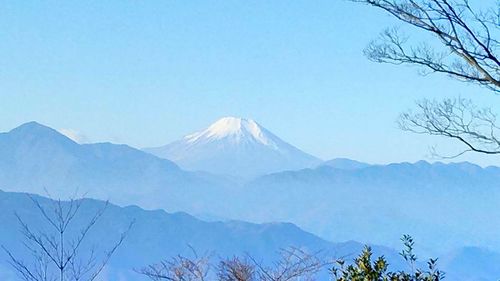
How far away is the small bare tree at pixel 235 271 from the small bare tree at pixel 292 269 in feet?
0.26

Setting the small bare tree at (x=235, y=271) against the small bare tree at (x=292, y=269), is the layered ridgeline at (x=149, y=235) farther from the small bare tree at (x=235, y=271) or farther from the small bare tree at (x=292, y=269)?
the small bare tree at (x=292, y=269)

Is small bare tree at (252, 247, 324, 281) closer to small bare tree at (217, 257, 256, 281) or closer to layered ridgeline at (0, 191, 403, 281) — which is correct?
small bare tree at (217, 257, 256, 281)

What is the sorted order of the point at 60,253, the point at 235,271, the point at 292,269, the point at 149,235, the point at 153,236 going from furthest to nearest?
the point at 153,236
the point at 149,235
the point at 60,253
the point at 292,269
the point at 235,271

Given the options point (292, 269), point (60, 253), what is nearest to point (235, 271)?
point (292, 269)

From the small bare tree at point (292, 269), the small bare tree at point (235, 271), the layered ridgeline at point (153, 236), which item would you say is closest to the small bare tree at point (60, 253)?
the small bare tree at point (235, 271)

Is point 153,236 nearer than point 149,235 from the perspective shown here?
No

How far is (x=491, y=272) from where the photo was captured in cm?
16062

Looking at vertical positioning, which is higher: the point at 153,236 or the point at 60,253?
the point at 60,253

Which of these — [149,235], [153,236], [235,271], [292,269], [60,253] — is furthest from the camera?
[153,236]

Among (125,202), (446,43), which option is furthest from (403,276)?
(125,202)

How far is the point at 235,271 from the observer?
21.3 feet

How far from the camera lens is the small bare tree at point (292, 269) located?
6.44 metres

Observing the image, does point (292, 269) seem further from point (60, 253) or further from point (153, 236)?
point (153, 236)

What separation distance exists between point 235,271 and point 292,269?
48 cm
